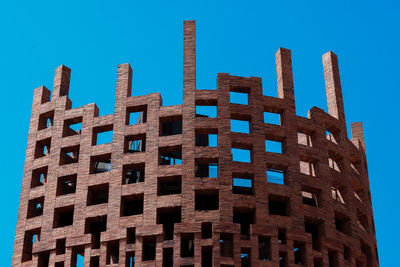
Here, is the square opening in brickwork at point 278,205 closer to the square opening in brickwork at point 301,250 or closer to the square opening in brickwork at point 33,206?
the square opening in brickwork at point 301,250

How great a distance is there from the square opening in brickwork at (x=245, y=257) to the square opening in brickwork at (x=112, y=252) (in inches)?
204

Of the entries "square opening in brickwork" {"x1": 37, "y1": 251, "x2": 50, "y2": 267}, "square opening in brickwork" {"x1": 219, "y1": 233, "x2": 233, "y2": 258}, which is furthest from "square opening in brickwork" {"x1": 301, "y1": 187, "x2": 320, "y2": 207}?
"square opening in brickwork" {"x1": 37, "y1": 251, "x2": 50, "y2": 267}

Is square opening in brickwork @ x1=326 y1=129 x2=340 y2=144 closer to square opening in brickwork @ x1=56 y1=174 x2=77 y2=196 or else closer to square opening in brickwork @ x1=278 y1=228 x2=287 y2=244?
square opening in brickwork @ x1=278 y1=228 x2=287 y2=244

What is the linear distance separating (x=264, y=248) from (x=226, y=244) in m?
3.22

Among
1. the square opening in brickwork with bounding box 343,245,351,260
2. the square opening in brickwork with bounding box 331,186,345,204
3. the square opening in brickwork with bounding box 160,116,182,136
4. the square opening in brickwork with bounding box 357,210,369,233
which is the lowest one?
the square opening in brickwork with bounding box 343,245,351,260

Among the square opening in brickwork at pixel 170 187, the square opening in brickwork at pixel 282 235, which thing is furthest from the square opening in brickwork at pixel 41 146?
the square opening in brickwork at pixel 282 235

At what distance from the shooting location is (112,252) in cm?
3238

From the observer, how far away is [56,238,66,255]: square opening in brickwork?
1289 inches

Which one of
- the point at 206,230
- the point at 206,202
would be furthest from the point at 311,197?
the point at 206,230

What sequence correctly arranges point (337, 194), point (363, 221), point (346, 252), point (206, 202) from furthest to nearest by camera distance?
point (363, 221) → point (337, 194) → point (346, 252) → point (206, 202)

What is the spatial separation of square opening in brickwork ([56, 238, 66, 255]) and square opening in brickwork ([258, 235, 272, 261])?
8.34 meters

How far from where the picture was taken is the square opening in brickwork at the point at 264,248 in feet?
103

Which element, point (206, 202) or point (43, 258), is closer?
point (43, 258)

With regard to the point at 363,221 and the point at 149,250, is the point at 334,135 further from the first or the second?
the point at 149,250
